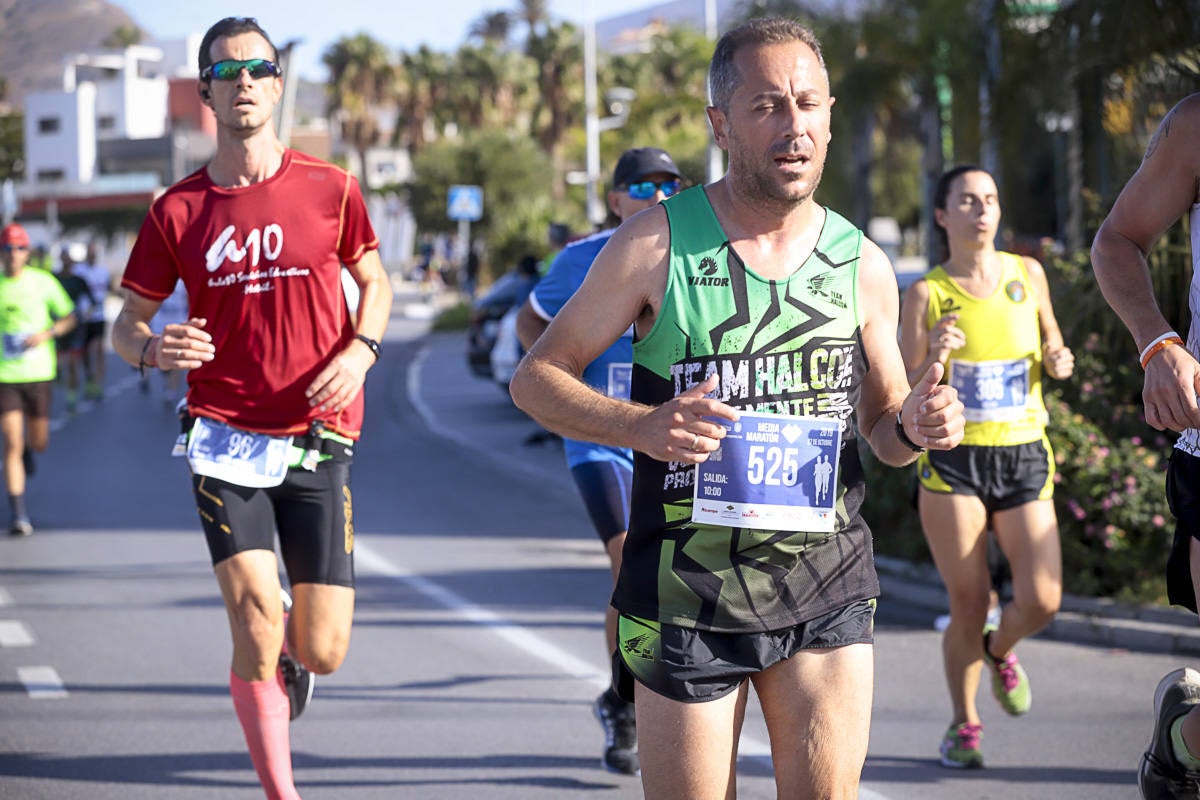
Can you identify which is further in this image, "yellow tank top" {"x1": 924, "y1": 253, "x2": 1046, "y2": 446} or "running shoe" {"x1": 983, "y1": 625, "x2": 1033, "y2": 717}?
"running shoe" {"x1": 983, "y1": 625, "x2": 1033, "y2": 717}

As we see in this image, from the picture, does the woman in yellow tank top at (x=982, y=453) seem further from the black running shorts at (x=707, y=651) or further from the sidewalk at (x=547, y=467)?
the black running shorts at (x=707, y=651)

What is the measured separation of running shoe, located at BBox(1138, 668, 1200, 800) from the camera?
4.07 metres

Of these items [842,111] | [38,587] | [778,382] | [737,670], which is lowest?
[38,587]

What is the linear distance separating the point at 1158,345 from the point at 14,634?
661 cm

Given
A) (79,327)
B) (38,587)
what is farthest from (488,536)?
(79,327)

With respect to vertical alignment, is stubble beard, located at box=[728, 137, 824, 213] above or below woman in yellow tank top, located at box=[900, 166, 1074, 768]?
above

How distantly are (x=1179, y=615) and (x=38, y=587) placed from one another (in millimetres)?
6610

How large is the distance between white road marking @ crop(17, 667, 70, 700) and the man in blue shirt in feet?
8.91

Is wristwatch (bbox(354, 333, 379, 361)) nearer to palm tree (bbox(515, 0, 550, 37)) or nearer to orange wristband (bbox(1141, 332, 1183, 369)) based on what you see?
orange wristband (bbox(1141, 332, 1183, 369))

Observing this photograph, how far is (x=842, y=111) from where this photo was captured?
23.3 m

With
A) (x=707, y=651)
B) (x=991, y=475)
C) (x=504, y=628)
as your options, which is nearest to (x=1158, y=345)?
(x=707, y=651)

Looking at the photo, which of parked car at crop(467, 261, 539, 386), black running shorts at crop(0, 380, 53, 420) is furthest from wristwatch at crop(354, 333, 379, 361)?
parked car at crop(467, 261, 539, 386)

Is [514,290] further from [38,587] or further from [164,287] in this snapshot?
[164,287]

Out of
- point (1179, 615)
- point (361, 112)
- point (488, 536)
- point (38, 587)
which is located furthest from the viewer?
point (361, 112)
